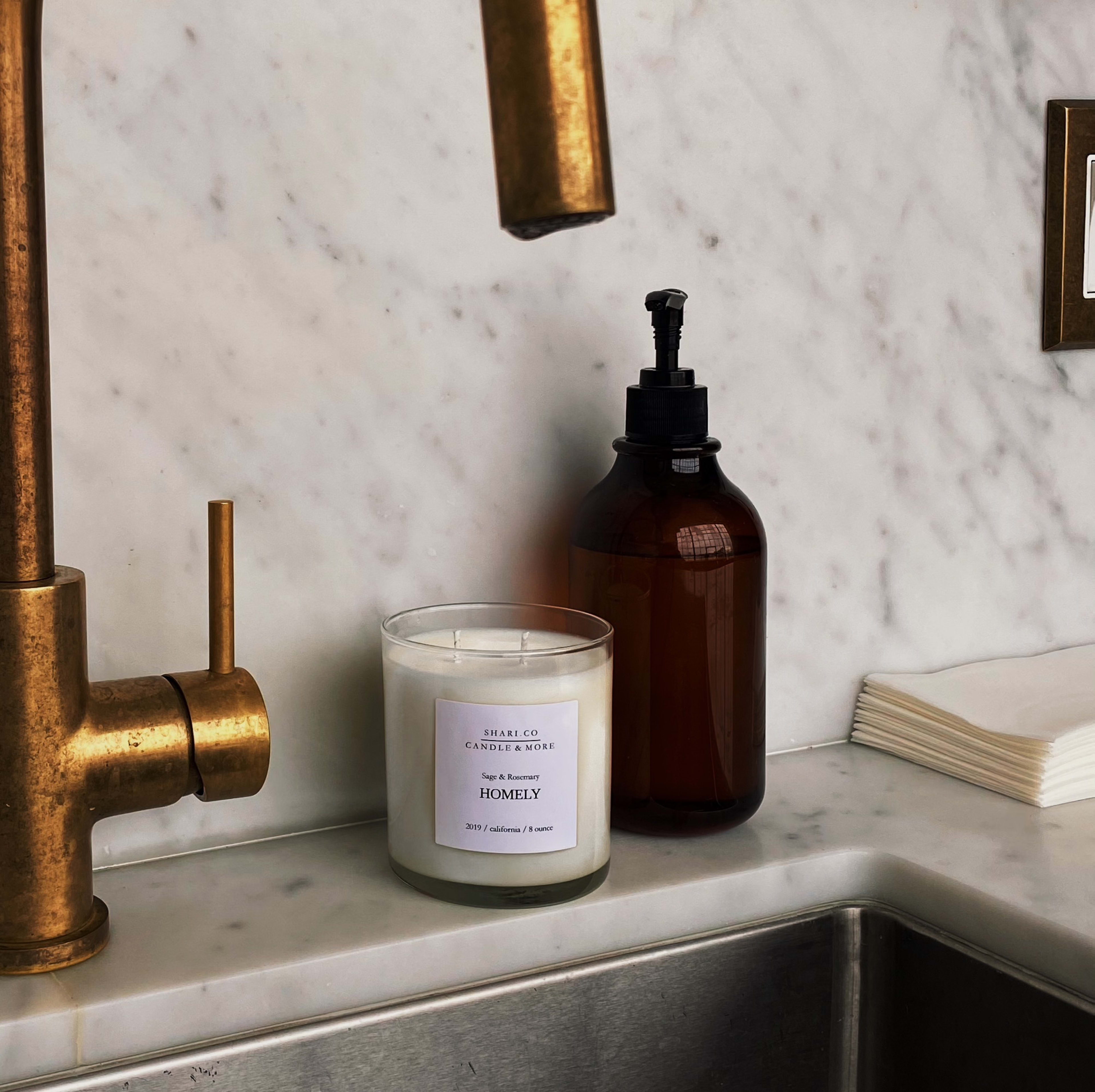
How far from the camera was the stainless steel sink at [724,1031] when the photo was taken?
50 centimetres

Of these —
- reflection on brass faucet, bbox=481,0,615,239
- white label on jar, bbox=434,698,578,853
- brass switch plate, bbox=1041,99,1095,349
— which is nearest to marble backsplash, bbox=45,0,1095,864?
brass switch plate, bbox=1041,99,1095,349

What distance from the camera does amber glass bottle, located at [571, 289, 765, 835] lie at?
0.60 m

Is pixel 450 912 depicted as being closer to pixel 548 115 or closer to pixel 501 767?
pixel 501 767

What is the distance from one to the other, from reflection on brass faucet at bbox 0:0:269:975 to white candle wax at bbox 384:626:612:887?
0.07 metres

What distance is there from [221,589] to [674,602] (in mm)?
213

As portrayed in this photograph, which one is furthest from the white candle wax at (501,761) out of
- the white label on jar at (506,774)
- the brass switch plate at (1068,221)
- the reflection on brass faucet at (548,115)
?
the brass switch plate at (1068,221)

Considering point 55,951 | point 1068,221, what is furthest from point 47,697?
point 1068,221

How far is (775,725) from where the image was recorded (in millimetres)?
761

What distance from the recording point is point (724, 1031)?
57cm

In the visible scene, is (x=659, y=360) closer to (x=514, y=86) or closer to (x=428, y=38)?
(x=428, y=38)

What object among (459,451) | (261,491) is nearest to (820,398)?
(459,451)

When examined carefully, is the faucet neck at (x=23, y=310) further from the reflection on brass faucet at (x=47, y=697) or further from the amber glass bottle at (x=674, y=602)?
the amber glass bottle at (x=674, y=602)

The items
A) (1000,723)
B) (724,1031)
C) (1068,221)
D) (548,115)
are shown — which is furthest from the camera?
(1068,221)

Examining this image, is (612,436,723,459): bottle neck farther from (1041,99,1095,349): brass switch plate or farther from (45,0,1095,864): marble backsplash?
(1041,99,1095,349): brass switch plate
